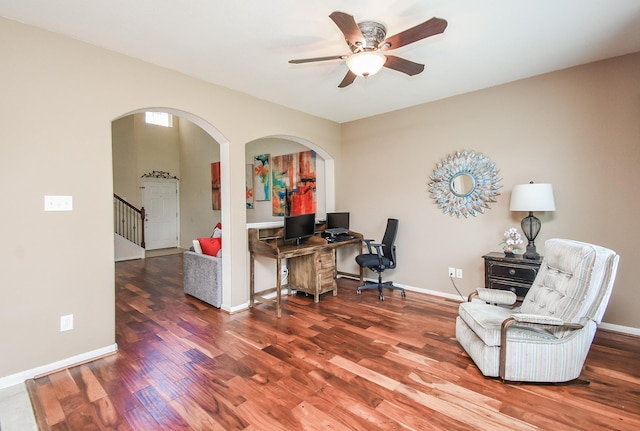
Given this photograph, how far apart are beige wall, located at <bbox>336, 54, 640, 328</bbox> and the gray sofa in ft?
7.89

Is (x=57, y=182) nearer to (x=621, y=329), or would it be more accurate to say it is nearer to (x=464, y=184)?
(x=464, y=184)

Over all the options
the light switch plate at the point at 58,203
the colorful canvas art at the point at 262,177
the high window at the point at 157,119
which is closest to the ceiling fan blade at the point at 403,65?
the light switch plate at the point at 58,203

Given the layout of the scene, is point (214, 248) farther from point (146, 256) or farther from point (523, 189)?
point (146, 256)

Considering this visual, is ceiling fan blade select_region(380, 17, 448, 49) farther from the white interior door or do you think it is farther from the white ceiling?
the white interior door

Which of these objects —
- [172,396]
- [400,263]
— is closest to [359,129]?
[400,263]

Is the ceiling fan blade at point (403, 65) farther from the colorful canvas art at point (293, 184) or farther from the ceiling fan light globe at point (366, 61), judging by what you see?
the colorful canvas art at point (293, 184)

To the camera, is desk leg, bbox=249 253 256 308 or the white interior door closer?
desk leg, bbox=249 253 256 308

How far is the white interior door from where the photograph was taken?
799 cm

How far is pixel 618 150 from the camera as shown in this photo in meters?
2.96

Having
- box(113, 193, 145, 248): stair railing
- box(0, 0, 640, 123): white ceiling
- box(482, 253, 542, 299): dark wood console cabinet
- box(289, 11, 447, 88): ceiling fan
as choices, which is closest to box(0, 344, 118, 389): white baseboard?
box(0, 0, 640, 123): white ceiling

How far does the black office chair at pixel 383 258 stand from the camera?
4.06m

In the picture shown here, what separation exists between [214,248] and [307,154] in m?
2.47

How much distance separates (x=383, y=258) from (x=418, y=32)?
9.24ft

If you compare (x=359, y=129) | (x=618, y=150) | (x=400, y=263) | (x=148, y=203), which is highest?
(x=359, y=129)
